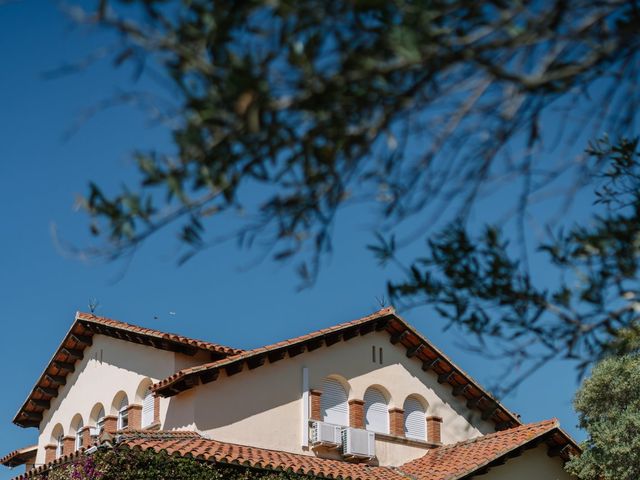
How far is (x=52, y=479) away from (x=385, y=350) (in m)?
7.86

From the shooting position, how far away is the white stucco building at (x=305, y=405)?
64.6ft

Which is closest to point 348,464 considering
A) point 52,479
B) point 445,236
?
point 52,479

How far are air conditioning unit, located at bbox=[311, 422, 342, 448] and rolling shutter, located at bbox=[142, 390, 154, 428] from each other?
3.41 meters

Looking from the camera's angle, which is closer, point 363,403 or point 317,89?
point 317,89

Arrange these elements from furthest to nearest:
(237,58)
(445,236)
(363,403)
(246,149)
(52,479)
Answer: (363,403) → (52,479) → (445,236) → (246,149) → (237,58)

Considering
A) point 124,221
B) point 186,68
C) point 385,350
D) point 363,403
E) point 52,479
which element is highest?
point 385,350

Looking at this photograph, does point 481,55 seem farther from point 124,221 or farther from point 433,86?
point 124,221

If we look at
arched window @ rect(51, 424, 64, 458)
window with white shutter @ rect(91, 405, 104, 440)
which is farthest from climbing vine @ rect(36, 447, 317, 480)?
arched window @ rect(51, 424, 64, 458)

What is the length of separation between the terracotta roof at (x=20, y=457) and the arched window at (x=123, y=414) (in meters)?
5.28

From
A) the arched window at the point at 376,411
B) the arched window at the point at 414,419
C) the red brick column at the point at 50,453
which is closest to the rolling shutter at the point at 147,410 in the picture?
the arched window at the point at 376,411

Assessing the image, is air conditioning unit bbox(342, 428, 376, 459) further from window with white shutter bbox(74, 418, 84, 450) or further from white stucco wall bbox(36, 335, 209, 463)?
window with white shutter bbox(74, 418, 84, 450)

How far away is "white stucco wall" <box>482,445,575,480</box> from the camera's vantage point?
20.5 metres

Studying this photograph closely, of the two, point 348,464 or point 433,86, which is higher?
point 348,464

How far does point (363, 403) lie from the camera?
22078 mm
